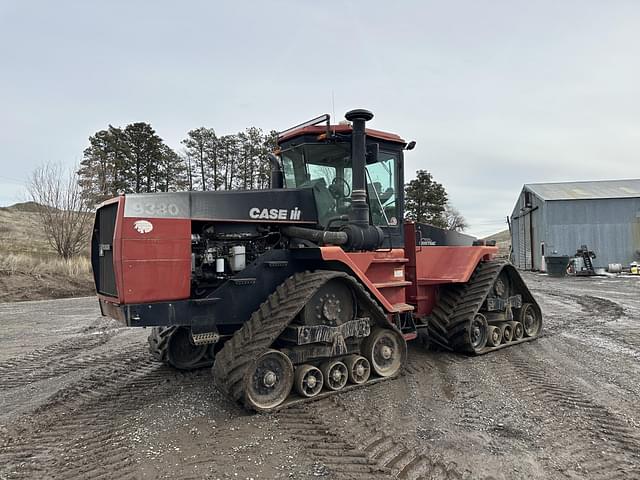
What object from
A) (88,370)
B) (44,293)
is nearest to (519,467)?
(88,370)

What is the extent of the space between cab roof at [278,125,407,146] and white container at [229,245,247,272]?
5.34 feet

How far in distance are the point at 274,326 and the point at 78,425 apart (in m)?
1.98

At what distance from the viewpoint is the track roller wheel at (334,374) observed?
16.5 ft

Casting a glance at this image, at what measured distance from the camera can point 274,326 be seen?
4633 millimetres

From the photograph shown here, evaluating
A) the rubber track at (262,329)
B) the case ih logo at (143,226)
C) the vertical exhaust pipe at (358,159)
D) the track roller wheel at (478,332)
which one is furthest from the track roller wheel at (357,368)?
the case ih logo at (143,226)

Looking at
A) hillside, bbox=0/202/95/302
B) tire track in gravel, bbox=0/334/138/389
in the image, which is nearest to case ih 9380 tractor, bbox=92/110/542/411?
tire track in gravel, bbox=0/334/138/389

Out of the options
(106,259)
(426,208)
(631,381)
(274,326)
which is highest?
(426,208)

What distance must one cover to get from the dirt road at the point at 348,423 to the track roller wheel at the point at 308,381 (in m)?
0.18

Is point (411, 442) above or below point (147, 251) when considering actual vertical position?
below

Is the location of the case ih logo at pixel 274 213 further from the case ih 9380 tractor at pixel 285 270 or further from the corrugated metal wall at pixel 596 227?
the corrugated metal wall at pixel 596 227

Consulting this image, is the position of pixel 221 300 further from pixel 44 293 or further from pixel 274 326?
pixel 44 293

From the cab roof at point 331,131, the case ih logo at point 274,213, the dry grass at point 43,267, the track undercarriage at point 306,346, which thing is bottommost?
the track undercarriage at point 306,346

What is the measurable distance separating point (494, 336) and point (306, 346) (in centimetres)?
390

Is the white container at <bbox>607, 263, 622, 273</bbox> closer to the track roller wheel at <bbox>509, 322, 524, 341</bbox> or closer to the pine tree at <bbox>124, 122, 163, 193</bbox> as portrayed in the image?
the track roller wheel at <bbox>509, 322, 524, 341</bbox>
